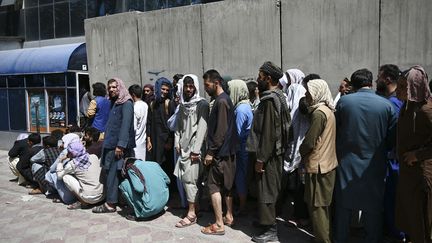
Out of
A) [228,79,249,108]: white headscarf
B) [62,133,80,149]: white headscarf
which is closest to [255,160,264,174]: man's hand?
[228,79,249,108]: white headscarf

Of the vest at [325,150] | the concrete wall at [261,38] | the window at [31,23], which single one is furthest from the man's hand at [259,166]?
the window at [31,23]

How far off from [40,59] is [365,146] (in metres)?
11.0

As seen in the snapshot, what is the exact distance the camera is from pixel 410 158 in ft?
10.4

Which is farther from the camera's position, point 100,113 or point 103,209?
point 100,113

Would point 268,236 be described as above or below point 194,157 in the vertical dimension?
below

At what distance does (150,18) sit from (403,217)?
5.57m

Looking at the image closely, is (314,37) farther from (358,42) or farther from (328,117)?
(328,117)

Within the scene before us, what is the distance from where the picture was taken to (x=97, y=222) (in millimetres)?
5031

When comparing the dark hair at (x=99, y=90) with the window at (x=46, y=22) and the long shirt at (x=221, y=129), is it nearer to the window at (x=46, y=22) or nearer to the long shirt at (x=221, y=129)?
the long shirt at (x=221, y=129)

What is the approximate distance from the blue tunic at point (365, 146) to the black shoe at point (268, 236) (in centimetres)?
84

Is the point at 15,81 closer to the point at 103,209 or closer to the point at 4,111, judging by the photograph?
the point at 4,111

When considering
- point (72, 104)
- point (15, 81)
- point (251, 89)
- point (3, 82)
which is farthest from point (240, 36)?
point (3, 82)

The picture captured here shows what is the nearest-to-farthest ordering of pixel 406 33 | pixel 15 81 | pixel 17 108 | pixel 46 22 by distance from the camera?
pixel 406 33 < pixel 15 81 < pixel 17 108 < pixel 46 22

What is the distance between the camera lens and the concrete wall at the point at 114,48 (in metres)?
7.46
